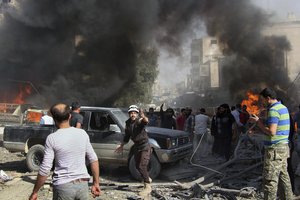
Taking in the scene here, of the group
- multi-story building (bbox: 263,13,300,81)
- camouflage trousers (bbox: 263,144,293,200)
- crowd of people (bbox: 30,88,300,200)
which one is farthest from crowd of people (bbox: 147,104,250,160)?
multi-story building (bbox: 263,13,300,81)

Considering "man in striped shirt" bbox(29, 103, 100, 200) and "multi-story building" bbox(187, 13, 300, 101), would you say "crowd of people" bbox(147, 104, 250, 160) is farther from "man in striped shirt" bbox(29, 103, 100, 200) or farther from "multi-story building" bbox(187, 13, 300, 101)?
"multi-story building" bbox(187, 13, 300, 101)

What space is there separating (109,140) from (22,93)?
17042 millimetres

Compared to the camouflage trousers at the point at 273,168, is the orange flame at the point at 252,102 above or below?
above

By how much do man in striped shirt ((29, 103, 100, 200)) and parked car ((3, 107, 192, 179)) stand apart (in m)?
4.28

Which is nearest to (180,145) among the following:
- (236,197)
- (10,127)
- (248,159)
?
(248,159)

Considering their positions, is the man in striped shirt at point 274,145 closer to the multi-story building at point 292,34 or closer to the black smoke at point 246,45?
the black smoke at point 246,45

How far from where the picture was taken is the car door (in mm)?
7785

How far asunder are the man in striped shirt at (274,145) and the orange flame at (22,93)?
2083cm

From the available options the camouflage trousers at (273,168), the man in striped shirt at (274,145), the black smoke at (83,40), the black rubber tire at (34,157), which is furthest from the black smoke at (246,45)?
the camouflage trousers at (273,168)

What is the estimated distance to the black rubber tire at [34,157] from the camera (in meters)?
8.37

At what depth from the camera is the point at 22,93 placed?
23094 millimetres

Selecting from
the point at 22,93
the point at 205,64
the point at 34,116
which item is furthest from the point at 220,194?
the point at 205,64

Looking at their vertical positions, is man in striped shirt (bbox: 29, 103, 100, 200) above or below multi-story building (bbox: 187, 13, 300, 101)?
below

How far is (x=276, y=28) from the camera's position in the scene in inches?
1667
